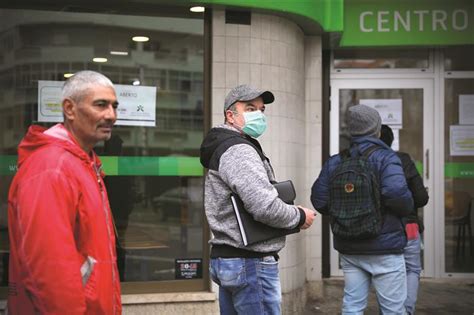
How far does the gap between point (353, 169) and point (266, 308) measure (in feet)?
4.08

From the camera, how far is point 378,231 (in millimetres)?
4082

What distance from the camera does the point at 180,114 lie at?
6.18m

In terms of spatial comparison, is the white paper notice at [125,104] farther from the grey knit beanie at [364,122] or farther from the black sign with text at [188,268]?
the grey knit beanie at [364,122]

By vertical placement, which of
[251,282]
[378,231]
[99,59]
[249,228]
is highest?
[99,59]

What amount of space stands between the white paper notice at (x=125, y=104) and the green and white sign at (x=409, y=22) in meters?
2.76

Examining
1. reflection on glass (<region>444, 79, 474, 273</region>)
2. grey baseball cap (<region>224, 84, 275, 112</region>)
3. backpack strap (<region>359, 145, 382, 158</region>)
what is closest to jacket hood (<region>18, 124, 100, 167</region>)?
grey baseball cap (<region>224, 84, 275, 112</region>)

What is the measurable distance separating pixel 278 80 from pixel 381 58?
2.22m

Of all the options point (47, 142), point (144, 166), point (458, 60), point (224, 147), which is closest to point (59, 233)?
point (47, 142)

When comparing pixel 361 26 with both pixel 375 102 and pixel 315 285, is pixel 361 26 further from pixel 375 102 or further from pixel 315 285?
pixel 315 285

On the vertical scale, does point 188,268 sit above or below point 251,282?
below

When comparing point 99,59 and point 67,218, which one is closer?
point 67,218

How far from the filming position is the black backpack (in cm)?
409

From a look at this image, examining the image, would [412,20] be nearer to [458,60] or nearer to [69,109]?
[458,60]

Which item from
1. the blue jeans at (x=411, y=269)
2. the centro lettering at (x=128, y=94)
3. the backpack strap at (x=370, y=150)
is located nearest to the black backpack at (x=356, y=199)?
the backpack strap at (x=370, y=150)
